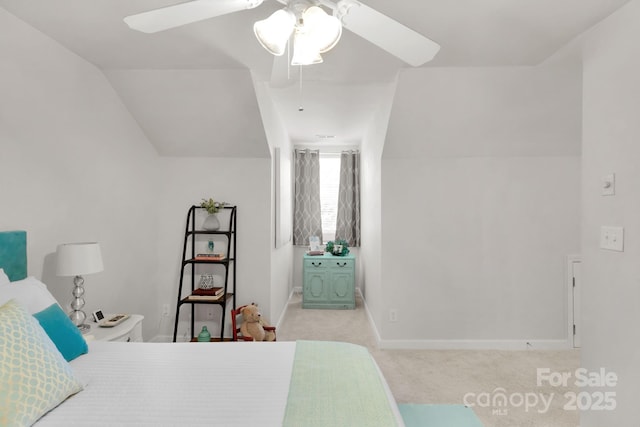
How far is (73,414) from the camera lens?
1.21 meters

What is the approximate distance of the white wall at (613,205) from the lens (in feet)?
5.99

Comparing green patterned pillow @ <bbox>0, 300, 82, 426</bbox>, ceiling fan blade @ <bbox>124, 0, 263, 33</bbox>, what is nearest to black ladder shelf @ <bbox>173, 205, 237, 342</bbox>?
green patterned pillow @ <bbox>0, 300, 82, 426</bbox>

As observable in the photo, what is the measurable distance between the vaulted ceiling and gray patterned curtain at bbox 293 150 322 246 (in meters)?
1.77

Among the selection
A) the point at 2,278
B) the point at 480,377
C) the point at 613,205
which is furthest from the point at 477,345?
the point at 2,278

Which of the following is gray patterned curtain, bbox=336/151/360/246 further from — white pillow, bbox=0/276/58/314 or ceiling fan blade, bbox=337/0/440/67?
white pillow, bbox=0/276/58/314

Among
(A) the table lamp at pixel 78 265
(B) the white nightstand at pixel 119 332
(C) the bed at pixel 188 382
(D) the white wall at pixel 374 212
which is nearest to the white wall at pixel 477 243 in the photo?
(D) the white wall at pixel 374 212

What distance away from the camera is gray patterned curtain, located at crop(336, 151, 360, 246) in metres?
5.68

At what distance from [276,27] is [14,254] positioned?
187 cm

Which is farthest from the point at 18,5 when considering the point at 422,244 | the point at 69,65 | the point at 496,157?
the point at 496,157

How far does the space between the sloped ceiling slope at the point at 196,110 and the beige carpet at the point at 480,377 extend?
6.83ft

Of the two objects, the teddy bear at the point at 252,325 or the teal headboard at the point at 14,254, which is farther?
the teddy bear at the point at 252,325

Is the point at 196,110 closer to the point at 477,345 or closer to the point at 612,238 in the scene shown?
the point at 612,238

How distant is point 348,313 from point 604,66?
3.66 m

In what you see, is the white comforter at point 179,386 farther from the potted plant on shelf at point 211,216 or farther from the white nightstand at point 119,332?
the potted plant on shelf at point 211,216
